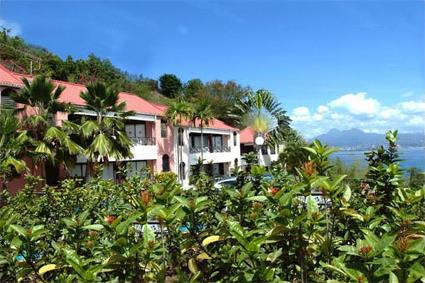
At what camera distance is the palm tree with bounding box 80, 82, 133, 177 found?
2128cm

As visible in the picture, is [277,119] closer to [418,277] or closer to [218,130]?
[218,130]

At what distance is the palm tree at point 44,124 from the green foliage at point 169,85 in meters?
44.1

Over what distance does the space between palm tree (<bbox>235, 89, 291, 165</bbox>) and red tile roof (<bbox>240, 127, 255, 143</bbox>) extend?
2139 millimetres

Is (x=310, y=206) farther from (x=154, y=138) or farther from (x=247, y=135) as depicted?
(x=247, y=135)

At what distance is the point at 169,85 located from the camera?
210 feet

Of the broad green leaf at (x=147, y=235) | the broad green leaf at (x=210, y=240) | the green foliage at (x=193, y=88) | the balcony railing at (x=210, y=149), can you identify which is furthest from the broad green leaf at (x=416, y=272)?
the green foliage at (x=193, y=88)

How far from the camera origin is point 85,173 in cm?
2488

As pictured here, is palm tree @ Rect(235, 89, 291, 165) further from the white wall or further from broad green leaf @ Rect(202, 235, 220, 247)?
broad green leaf @ Rect(202, 235, 220, 247)

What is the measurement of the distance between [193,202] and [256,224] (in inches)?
19.4

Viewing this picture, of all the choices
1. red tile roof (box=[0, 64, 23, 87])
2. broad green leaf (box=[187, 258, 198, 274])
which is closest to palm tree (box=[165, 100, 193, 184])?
red tile roof (box=[0, 64, 23, 87])

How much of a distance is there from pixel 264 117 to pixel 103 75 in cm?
1786

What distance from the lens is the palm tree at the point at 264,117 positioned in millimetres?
44781

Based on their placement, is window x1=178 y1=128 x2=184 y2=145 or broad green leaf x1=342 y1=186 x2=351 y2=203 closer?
broad green leaf x1=342 y1=186 x2=351 y2=203

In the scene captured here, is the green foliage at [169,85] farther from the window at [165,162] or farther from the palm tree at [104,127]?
the palm tree at [104,127]
